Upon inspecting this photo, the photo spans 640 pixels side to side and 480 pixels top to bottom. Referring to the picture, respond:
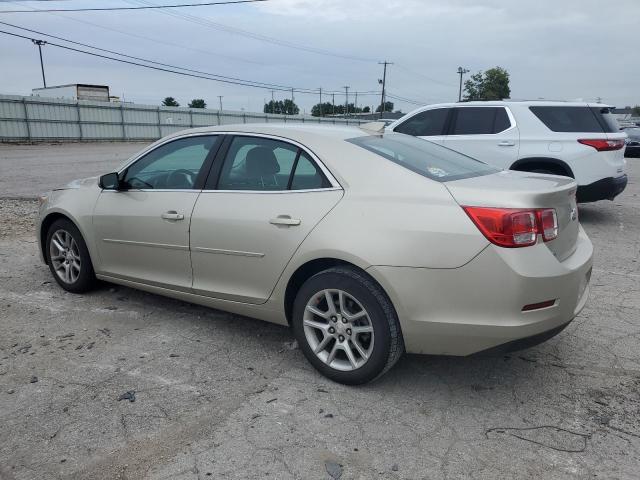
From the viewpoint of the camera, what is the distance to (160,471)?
252 centimetres

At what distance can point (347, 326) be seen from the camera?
318cm

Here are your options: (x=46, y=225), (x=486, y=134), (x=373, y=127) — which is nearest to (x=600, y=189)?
(x=486, y=134)

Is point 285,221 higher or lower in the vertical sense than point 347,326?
higher

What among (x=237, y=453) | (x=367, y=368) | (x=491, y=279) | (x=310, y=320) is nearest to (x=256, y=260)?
(x=310, y=320)

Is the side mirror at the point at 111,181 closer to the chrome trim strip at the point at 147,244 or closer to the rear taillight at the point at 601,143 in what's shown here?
the chrome trim strip at the point at 147,244

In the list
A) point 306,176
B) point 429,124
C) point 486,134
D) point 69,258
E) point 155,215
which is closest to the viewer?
point 306,176

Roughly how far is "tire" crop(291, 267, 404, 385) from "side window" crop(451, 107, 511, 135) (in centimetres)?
598

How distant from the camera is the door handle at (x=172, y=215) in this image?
3902mm

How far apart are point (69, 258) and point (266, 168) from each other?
7.74 feet

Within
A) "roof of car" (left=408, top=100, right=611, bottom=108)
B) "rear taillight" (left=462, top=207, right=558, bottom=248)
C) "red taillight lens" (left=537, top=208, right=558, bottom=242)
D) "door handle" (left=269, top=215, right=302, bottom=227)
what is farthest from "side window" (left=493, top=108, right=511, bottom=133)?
"door handle" (left=269, top=215, right=302, bottom=227)

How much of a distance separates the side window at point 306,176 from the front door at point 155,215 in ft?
A: 2.69

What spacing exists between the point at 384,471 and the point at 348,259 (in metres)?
1.12

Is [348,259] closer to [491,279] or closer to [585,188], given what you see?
[491,279]

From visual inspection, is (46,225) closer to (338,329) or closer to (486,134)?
(338,329)
